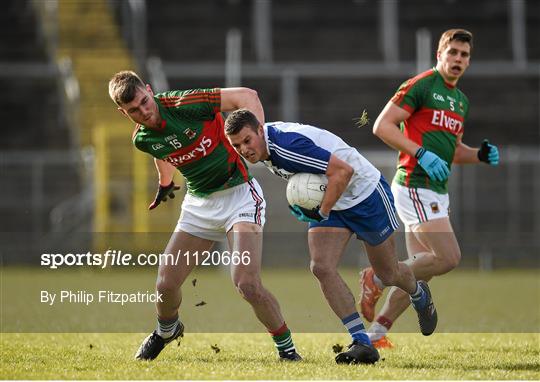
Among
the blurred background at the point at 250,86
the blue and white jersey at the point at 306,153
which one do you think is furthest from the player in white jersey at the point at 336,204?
the blurred background at the point at 250,86

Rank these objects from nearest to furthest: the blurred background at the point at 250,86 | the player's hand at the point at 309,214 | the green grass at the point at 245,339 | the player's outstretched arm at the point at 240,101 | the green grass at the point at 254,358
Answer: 1. the green grass at the point at 254,358
2. the green grass at the point at 245,339
3. the player's hand at the point at 309,214
4. the player's outstretched arm at the point at 240,101
5. the blurred background at the point at 250,86

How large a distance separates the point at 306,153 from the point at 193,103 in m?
0.88

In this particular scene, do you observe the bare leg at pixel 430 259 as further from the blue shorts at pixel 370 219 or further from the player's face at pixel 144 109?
the player's face at pixel 144 109

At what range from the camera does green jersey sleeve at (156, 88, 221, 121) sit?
6.80 metres

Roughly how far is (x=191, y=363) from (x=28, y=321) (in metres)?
3.12

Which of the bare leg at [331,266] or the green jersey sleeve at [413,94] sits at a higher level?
the green jersey sleeve at [413,94]

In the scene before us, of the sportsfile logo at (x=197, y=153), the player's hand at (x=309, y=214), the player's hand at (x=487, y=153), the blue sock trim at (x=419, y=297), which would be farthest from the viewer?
the player's hand at (x=487, y=153)

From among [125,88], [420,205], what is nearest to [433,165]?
[420,205]

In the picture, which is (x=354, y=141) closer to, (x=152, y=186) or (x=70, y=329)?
(x=152, y=186)

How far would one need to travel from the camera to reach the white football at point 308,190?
6.42 meters

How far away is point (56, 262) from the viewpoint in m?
18.6

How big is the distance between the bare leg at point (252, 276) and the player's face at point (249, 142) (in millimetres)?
597

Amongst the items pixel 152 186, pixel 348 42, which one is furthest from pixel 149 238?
pixel 348 42

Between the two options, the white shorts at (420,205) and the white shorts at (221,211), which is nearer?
the white shorts at (221,211)
